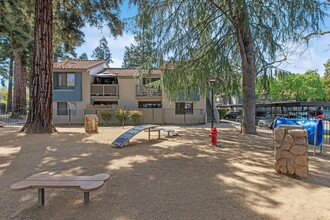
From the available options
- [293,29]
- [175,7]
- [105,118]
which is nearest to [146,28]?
[175,7]

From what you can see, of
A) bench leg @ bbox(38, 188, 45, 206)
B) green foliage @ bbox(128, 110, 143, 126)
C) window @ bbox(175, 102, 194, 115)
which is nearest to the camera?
bench leg @ bbox(38, 188, 45, 206)

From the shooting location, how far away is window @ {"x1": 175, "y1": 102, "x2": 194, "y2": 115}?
23.5 meters

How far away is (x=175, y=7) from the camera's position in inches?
447

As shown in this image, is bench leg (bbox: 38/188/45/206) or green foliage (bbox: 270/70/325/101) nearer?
bench leg (bbox: 38/188/45/206)

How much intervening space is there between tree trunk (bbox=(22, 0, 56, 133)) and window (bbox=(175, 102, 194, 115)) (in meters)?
13.5

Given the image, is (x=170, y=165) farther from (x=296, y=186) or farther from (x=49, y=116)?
(x=49, y=116)

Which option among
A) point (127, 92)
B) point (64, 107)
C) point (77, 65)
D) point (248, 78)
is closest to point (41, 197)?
point (248, 78)

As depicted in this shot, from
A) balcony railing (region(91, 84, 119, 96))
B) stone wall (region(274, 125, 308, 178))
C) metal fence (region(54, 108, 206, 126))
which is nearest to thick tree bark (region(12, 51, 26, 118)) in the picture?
metal fence (region(54, 108, 206, 126))

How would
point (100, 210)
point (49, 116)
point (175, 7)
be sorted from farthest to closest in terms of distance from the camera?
point (49, 116)
point (175, 7)
point (100, 210)

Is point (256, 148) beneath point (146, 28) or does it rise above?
beneath

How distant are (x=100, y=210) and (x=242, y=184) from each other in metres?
2.67

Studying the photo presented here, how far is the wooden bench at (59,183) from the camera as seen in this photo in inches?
144

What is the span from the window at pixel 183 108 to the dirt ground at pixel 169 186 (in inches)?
604

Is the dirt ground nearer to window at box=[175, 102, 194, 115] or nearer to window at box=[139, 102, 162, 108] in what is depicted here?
window at box=[175, 102, 194, 115]
